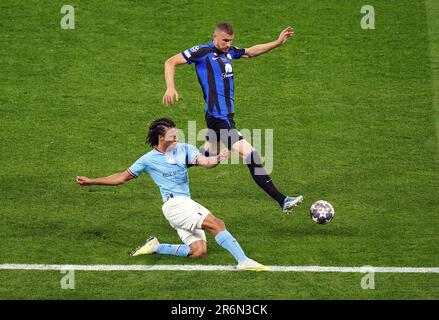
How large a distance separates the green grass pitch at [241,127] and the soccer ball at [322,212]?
24cm

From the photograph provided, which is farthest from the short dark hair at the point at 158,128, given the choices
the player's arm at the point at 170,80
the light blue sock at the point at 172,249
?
the light blue sock at the point at 172,249

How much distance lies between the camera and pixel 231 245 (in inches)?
507

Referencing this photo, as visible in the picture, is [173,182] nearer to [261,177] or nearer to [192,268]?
[192,268]

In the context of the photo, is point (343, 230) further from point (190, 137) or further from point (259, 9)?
point (259, 9)

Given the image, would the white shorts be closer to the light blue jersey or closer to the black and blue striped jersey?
the light blue jersey

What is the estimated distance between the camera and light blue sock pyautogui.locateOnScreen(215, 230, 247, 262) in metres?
12.9

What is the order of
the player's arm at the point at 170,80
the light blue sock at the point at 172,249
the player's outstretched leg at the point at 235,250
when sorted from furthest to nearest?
1. the player's arm at the point at 170,80
2. the light blue sock at the point at 172,249
3. the player's outstretched leg at the point at 235,250

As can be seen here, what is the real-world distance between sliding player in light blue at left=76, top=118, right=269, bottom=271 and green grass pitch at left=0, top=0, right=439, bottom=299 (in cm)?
25

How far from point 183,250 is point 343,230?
2299 mm

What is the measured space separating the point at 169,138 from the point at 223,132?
156 centimetres

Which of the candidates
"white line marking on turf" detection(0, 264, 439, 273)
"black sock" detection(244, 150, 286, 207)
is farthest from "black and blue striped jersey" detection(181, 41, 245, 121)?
"white line marking on turf" detection(0, 264, 439, 273)

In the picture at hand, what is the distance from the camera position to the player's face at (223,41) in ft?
47.5

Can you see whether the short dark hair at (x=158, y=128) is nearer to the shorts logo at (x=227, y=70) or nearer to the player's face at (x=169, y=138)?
the player's face at (x=169, y=138)
